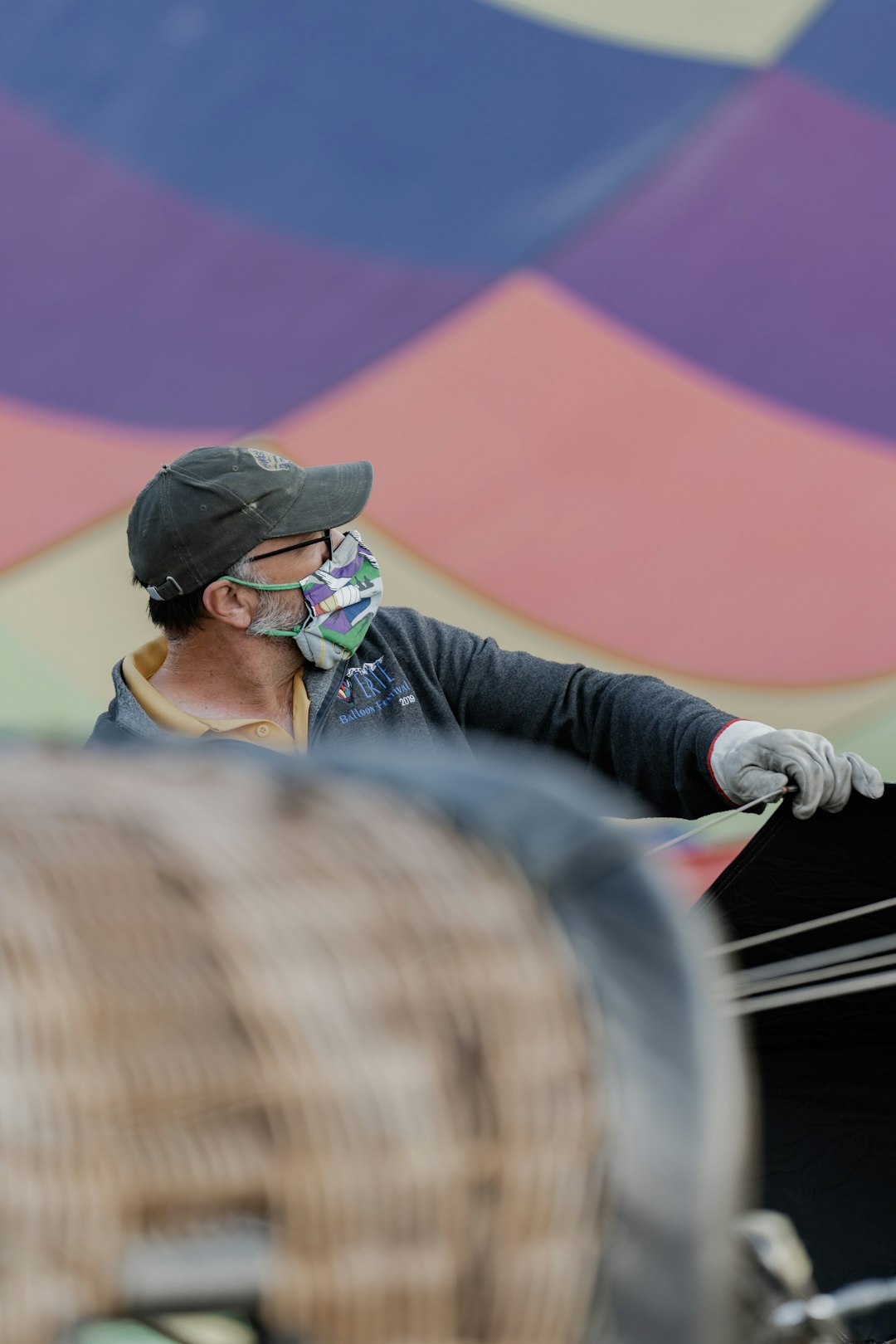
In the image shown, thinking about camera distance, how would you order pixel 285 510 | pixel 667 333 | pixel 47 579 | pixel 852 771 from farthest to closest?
pixel 667 333 < pixel 47 579 < pixel 285 510 < pixel 852 771

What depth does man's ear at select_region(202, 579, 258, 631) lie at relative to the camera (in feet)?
5.29

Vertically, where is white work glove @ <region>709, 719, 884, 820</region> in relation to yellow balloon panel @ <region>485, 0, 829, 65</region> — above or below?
below

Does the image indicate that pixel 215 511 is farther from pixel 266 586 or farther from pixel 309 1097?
pixel 309 1097

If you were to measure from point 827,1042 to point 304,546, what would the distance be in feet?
2.66

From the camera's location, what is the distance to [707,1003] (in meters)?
0.43

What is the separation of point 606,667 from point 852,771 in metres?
1.30

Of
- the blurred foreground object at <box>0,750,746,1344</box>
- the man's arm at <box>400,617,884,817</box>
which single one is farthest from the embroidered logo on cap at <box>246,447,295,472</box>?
the blurred foreground object at <box>0,750,746,1344</box>

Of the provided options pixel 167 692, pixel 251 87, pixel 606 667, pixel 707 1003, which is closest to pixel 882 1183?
pixel 167 692

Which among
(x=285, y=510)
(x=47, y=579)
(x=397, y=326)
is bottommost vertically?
(x=47, y=579)

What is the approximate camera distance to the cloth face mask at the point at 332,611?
162 cm

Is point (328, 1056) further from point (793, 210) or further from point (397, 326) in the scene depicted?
point (793, 210)

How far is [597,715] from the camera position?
1620mm

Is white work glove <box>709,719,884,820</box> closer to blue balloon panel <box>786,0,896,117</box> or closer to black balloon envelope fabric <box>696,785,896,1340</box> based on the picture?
black balloon envelope fabric <box>696,785,896,1340</box>

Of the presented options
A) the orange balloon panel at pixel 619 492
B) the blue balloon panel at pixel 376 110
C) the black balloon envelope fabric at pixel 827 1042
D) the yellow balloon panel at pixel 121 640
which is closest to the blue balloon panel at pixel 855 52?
the blue balloon panel at pixel 376 110
